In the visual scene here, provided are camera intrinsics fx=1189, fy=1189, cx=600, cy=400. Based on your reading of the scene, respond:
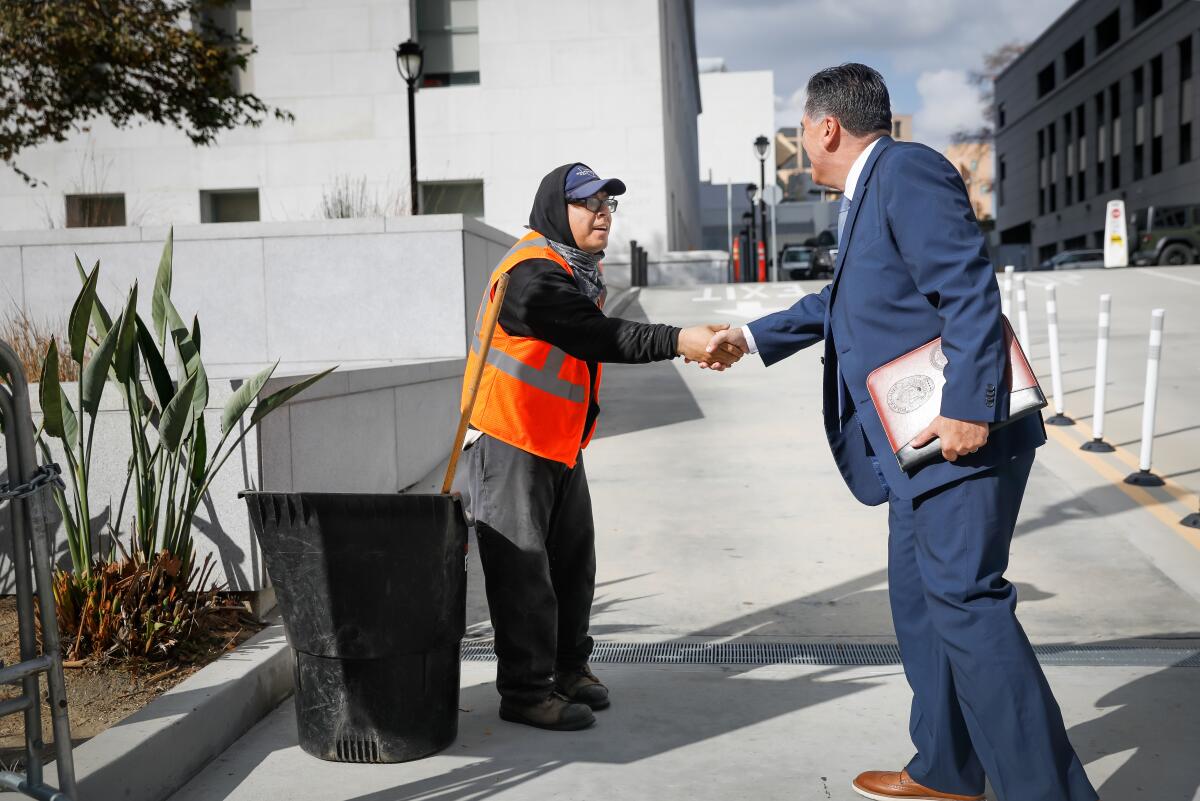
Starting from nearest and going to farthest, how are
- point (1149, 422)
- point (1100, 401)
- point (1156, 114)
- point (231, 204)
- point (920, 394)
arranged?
point (920, 394)
point (1149, 422)
point (1100, 401)
point (231, 204)
point (1156, 114)

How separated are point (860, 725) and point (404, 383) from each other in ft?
15.8

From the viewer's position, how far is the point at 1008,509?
125 inches

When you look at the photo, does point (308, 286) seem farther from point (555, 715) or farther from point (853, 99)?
point (853, 99)

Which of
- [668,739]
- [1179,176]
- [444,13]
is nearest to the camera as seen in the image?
[668,739]

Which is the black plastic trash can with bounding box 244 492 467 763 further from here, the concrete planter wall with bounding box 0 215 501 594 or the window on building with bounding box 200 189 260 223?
the window on building with bounding box 200 189 260 223

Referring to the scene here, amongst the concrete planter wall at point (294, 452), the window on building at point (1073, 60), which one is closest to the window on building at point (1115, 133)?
the window on building at point (1073, 60)

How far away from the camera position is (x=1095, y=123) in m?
60.7

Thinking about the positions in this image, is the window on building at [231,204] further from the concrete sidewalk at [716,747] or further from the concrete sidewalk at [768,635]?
the concrete sidewalk at [716,747]

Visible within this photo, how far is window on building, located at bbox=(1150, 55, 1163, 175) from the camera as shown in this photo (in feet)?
172

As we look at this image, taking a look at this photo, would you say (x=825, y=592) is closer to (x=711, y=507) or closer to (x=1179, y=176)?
(x=711, y=507)

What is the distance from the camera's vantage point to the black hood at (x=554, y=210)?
412cm

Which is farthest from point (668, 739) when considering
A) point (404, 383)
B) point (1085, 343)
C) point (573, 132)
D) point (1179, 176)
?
point (1179, 176)

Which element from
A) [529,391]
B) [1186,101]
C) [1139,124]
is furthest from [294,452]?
[1139,124]

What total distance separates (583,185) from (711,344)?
0.71 m
